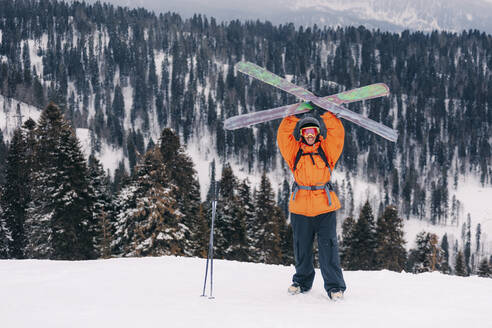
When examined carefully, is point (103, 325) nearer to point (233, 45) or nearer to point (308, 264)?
point (308, 264)

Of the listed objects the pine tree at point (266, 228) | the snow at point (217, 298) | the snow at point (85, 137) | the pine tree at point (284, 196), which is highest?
the snow at point (85, 137)

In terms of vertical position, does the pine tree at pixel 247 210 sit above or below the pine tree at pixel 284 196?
above

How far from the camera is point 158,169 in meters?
23.2

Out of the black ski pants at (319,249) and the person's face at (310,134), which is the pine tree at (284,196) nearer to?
the black ski pants at (319,249)

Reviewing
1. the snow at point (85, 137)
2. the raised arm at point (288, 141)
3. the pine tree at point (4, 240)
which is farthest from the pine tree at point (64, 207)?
the snow at point (85, 137)

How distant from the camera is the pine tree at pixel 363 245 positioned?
3416 centimetres

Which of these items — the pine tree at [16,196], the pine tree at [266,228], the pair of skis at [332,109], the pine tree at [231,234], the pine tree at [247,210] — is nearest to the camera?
the pair of skis at [332,109]

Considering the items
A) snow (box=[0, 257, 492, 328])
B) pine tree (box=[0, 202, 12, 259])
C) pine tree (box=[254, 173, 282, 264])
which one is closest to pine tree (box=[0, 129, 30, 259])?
pine tree (box=[0, 202, 12, 259])

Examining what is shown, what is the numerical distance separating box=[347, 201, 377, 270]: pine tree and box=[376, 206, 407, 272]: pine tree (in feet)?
2.77

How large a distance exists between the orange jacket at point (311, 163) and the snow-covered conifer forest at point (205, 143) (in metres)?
17.7

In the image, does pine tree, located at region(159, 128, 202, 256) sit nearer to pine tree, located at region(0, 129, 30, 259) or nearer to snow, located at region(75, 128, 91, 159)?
pine tree, located at region(0, 129, 30, 259)

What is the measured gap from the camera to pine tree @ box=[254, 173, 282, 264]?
30547mm

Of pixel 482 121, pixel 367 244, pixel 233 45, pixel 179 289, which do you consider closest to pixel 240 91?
pixel 233 45

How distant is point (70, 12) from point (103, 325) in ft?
711
